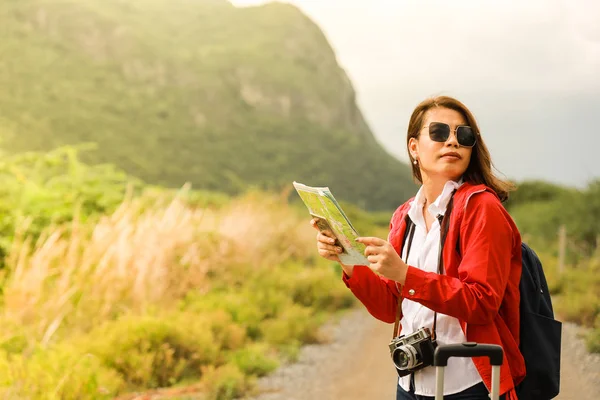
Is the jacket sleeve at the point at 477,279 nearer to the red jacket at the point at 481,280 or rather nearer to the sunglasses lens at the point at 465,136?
the red jacket at the point at 481,280

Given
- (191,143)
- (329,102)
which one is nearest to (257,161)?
(191,143)

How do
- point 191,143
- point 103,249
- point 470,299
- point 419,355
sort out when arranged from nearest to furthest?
point 470,299 < point 419,355 < point 103,249 < point 191,143

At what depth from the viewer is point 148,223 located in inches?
285

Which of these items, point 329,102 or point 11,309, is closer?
point 11,309

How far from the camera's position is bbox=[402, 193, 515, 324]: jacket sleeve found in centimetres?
178

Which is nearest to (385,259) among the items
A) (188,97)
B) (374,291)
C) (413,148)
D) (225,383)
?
(374,291)

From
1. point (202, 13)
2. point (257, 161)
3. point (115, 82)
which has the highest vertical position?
point (202, 13)

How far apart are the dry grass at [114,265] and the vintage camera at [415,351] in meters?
3.31

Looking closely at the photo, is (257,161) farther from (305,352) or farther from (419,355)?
(419,355)

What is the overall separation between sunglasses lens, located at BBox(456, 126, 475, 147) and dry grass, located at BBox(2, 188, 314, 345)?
3.50m

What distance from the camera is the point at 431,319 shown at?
Answer: 77.0 inches

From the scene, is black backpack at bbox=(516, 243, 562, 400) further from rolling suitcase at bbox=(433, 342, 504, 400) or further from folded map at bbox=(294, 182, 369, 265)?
folded map at bbox=(294, 182, 369, 265)

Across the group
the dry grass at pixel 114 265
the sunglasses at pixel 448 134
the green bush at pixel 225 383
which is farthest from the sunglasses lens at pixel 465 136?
the dry grass at pixel 114 265

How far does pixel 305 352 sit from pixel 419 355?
514 cm
